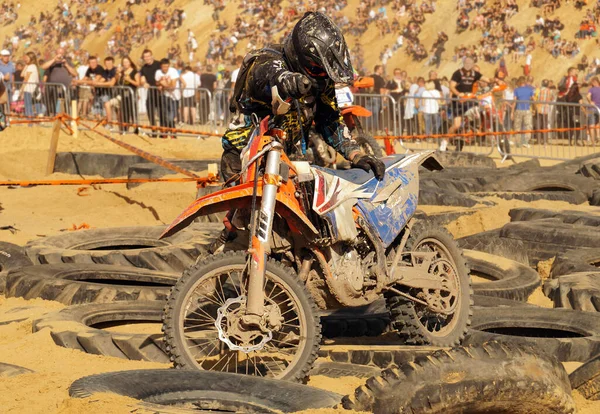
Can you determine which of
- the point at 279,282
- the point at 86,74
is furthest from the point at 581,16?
the point at 279,282

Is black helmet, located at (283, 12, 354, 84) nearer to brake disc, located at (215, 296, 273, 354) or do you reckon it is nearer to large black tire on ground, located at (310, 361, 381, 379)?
brake disc, located at (215, 296, 273, 354)

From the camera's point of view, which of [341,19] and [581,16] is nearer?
[581,16]

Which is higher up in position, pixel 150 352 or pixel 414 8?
pixel 414 8

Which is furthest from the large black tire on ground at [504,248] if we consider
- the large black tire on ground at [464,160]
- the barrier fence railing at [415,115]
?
the barrier fence railing at [415,115]

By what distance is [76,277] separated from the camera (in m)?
8.42

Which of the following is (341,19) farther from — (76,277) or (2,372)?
(2,372)

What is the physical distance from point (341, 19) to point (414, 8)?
303 centimetres

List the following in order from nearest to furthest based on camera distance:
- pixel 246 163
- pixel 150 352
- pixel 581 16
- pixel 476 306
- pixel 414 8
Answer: pixel 246 163, pixel 150 352, pixel 476 306, pixel 581 16, pixel 414 8

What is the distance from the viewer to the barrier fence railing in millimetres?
20016

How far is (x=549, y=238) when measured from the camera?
9.91 m

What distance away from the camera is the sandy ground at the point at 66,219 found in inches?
186

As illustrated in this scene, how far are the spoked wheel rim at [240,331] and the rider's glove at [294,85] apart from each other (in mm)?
942

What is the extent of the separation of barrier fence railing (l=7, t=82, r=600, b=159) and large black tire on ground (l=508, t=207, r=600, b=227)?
7651 mm

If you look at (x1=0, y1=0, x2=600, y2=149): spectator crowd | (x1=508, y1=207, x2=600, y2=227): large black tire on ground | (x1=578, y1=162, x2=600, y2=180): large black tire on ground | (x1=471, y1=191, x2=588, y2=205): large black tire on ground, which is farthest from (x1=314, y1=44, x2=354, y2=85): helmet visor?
(x1=578, y1=162, x2=600, y2=180): large black tire on ground
